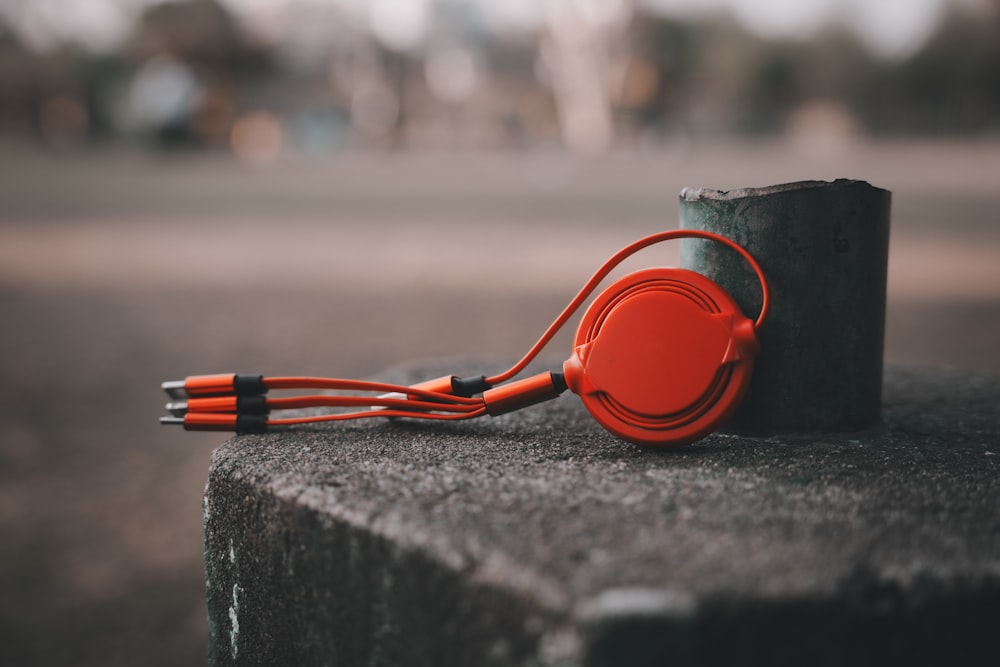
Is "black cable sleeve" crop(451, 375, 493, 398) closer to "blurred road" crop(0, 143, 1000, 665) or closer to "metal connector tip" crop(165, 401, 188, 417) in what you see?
"metal connector tip" crop(165, 401, 188, 417)

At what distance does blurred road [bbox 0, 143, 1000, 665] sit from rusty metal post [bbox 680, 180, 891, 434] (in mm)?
59

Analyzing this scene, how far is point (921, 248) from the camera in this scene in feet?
22.0

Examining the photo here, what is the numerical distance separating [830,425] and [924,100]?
3538 cm

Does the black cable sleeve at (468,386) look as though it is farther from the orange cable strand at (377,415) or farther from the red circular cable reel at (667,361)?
the red circular cable reel at (667,361)

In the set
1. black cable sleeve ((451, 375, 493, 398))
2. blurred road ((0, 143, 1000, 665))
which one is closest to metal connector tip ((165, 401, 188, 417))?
black cable sleeve ((451, 375, 493, 398))

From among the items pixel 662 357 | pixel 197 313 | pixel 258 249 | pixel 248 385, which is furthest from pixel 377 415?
pixel 258 249

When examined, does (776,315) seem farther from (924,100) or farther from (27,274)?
(924,100)

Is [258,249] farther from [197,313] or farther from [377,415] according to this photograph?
[377,415]

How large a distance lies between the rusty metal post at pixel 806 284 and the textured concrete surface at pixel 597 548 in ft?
0.15

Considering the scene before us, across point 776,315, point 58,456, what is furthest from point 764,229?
point 58,456

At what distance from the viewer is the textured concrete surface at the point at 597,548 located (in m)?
0.61

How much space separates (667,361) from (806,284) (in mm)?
219

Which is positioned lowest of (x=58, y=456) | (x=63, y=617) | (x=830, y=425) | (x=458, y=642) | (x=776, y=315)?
(x=63, y=617)

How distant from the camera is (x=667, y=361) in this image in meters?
0.90
